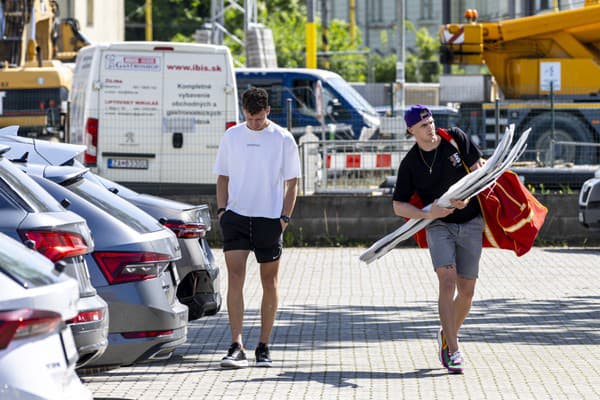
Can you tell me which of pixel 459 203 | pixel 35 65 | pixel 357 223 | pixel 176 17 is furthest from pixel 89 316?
pixel 176 17

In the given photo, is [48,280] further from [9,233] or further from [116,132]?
[116,132]

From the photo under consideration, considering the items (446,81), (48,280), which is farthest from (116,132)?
(48,280)

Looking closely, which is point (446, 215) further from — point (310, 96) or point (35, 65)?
point (35, 65)

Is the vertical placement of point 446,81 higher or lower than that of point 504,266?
higher

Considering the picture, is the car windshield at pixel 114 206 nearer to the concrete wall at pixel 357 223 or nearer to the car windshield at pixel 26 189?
the car windshield at pixel 26 189

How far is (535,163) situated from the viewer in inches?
812

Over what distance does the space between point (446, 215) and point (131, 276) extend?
2.28 meters

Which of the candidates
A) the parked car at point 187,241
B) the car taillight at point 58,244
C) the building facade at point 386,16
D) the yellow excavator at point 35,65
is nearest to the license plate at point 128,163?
the yellow excavator at point 35,65

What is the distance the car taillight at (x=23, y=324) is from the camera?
4605mm

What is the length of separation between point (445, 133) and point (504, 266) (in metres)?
7.63

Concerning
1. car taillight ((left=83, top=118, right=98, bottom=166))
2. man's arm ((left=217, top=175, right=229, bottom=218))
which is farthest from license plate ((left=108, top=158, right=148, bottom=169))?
man's arm ((left=217, top=175, right=229, bottom=218))

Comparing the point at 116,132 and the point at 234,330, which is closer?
the point at 234,330

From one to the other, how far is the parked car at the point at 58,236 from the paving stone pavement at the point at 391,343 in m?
1.72

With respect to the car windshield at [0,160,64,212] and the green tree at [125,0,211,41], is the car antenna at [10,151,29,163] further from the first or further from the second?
the green tree at [125,0,211,41]
